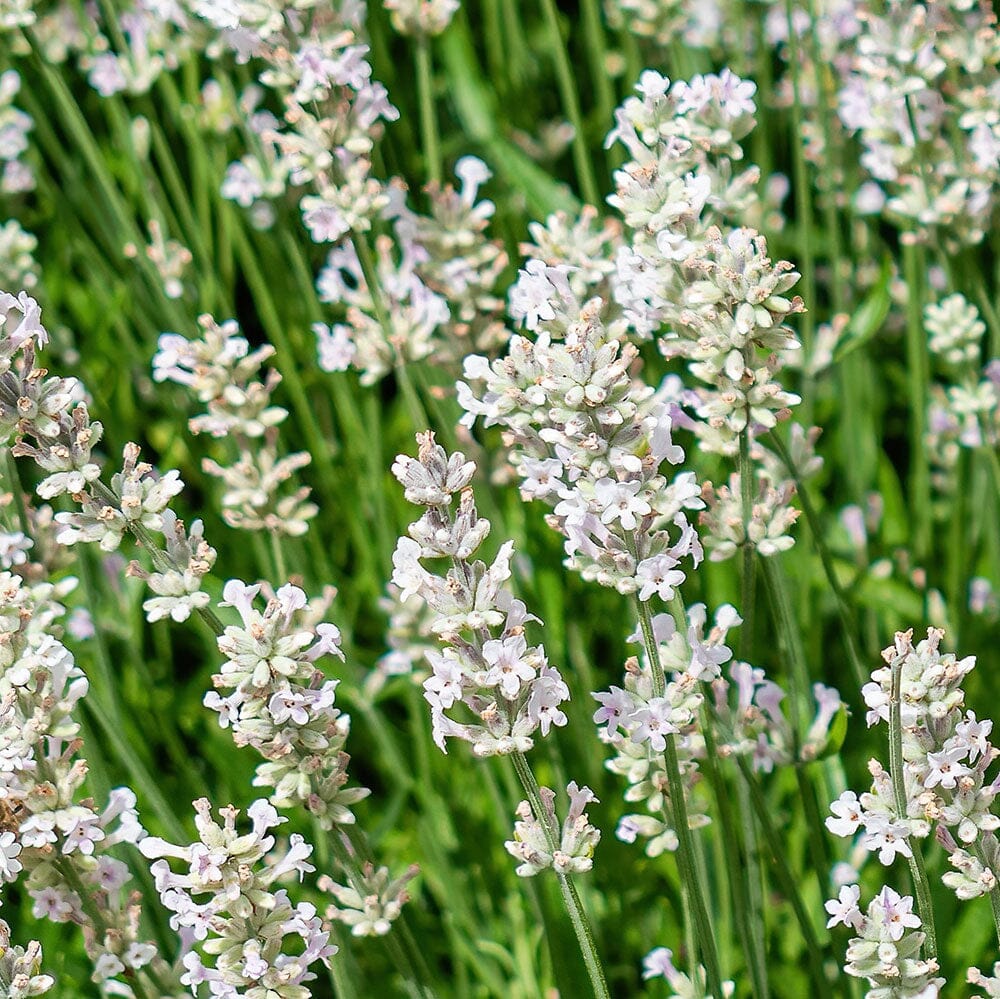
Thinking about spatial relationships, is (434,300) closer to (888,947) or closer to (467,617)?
(467,617)

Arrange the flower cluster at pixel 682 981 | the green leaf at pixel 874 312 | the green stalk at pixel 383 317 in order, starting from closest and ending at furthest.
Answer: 1. the flower cluster at pixel 682 981
2. the green stalk at pixel 383 317
3. the green leaf at pixel 874 312

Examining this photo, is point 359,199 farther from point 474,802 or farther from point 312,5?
point 474,802

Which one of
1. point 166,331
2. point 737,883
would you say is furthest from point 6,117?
point 737,883

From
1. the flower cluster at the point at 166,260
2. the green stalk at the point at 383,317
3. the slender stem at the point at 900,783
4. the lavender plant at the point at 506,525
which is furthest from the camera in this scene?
the flower cluster at the point at 166,260

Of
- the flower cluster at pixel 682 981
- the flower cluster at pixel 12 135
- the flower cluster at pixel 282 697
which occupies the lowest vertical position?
the flower cluster at pixel 682 981

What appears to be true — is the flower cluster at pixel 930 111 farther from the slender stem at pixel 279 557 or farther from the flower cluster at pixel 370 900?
the flower cluster at pixel 370 900

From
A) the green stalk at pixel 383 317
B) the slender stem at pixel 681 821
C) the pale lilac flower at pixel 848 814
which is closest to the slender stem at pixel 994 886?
the pale lilac flower at pixel 848 814
